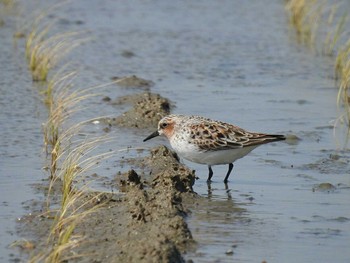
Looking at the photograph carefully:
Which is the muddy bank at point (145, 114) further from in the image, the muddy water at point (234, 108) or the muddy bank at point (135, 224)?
the muddy bank at point (135, 224)

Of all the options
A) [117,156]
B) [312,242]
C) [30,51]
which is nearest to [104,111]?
[117,156]

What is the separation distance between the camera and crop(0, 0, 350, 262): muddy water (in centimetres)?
887

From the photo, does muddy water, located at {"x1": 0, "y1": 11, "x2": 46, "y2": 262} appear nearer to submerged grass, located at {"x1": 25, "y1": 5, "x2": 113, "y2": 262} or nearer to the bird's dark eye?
submerged grass, located at {"x1": 25, "y1": 5, "x2": 113, "y2": 262}

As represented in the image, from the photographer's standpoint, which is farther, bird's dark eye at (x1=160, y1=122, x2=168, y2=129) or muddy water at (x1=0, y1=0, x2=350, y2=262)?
bird's dark eye at (x1=160, y1=122, x2=168, y2=129)

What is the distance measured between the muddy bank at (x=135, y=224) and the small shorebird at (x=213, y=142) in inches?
13.9

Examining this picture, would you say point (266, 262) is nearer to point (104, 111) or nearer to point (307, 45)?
point (104, 111)

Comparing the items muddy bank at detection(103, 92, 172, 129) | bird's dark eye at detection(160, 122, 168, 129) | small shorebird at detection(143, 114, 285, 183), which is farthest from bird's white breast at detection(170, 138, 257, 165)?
muddy bank at detection(103, 92, 172, 129)

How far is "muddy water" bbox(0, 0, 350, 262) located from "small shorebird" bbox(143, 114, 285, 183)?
1.07 feet

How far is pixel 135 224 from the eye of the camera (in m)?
8.53

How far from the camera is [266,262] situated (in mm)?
7895

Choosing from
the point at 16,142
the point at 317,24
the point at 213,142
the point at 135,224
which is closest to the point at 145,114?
the point at 16,142

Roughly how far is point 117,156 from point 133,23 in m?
9.20

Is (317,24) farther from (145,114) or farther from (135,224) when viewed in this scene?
(135,224)

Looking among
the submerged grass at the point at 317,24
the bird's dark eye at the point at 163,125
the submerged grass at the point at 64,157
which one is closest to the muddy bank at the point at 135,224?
the submerged grass at the point at 64,157
